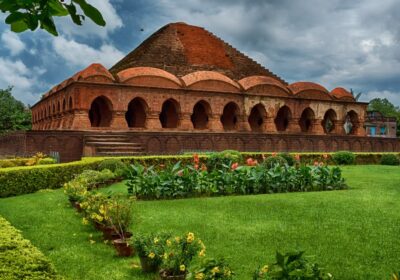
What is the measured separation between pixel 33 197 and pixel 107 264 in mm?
5761

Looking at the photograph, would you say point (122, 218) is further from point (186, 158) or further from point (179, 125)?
point (179, 125)

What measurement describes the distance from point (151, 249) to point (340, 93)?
1070 inches

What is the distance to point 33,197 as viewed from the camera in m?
10.2

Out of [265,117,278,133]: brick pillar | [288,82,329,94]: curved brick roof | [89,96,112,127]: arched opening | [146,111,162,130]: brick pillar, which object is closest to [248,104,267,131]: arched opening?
[265,117,278,133]: brick pillar

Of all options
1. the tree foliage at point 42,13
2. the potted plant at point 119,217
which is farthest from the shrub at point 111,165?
the tree foliage at point 42,13

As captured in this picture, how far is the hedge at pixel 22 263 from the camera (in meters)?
3.03

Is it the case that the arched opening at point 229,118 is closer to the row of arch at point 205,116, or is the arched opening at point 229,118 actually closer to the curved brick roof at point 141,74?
the row of arch at point 205,116

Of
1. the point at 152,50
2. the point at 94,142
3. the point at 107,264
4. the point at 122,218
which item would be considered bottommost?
the point at 107,264

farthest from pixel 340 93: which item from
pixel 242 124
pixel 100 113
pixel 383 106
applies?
pixel 383 106

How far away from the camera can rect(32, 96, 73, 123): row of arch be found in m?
22.4

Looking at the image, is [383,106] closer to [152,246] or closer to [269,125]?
[269,125]

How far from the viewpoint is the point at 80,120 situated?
20891mm

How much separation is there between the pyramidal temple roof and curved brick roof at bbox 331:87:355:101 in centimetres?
428

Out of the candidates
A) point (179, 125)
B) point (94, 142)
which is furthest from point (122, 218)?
point (179, 125)
